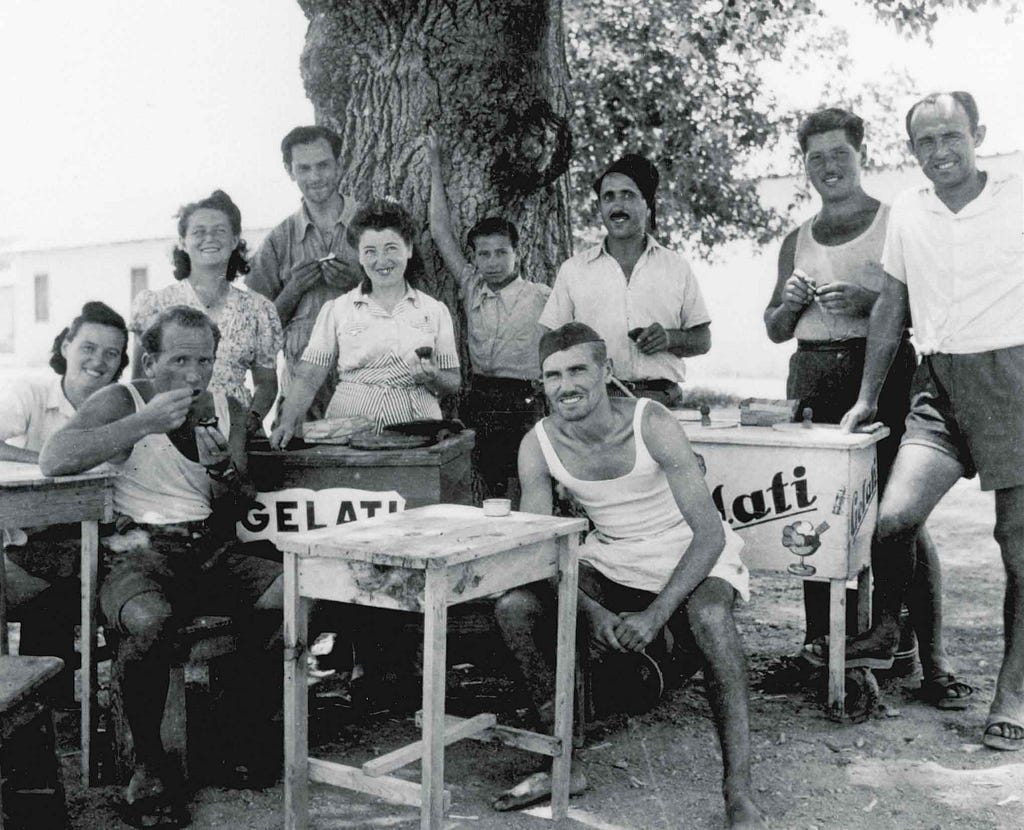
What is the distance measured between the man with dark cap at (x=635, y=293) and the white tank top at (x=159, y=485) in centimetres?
184

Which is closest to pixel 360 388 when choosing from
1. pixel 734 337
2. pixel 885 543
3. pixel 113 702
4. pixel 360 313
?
pixel 360 313

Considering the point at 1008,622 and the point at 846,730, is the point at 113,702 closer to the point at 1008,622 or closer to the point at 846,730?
the point at 846,730

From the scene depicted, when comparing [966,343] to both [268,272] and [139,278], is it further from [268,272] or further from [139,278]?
[139,278]

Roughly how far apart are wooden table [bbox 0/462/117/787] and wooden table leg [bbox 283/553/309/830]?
930 mm

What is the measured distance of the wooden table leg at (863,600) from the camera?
5.07 m

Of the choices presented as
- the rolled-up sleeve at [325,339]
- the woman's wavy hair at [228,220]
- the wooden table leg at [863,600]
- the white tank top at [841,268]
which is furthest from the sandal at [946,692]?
the woman's wavy hair at [228,220]

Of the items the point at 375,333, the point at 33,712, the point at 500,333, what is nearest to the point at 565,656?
the point at 33,712

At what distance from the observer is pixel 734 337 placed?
77.9 ft

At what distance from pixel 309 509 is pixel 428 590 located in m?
1.55

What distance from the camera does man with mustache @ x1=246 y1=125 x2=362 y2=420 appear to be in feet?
17.8

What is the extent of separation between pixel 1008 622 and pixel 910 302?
→ 4.15 ft

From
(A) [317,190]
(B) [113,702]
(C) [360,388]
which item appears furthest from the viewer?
(A) [317,190]

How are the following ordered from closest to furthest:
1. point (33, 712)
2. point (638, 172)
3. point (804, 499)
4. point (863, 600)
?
1. point (33, 712)
2. point (804, 499)
3. point (863, 600)
4. point (638, 172)

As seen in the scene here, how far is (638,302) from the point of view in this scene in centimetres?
523
